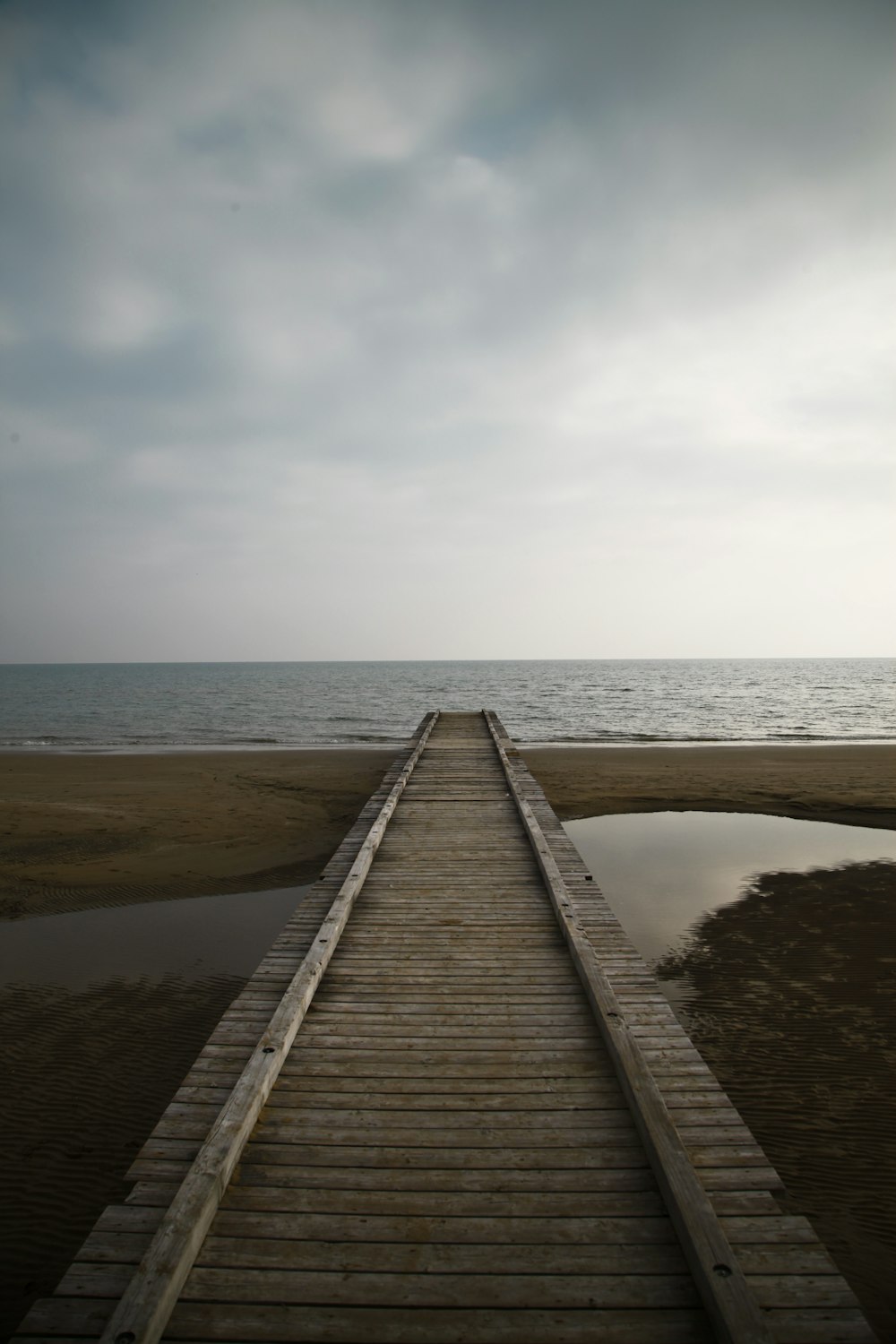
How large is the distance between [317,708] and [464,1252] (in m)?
46.5

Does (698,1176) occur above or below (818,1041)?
above

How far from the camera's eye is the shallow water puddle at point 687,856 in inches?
360

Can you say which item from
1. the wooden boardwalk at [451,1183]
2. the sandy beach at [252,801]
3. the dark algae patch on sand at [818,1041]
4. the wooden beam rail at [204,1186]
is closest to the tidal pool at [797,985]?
the dark algae patch on sand at [818,1041]

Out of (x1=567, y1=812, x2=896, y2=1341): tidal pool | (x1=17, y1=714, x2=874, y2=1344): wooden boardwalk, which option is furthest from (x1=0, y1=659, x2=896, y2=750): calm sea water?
(x1=17, y1=714, x2=874, y2=1344): wooden boardwalk

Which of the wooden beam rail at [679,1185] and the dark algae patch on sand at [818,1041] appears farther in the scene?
the dark algae patch on sand at [818,1041]

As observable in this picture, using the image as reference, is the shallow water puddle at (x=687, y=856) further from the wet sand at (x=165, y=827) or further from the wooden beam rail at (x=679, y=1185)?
the wet sand at (x=165, y=827)

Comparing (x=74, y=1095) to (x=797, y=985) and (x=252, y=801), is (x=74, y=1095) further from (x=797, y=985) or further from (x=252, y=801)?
(x=252, y=801)

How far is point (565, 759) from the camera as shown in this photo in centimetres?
2270

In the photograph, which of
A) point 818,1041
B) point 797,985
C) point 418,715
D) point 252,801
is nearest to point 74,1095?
point 818,1041

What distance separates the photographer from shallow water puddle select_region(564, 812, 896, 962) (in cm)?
915

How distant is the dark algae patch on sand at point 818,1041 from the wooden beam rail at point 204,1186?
3.48m

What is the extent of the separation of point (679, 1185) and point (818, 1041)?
3.86 m

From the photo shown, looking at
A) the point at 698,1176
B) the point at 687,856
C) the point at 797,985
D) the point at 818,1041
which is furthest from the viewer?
the point at 687,856

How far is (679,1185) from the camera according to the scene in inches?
123
